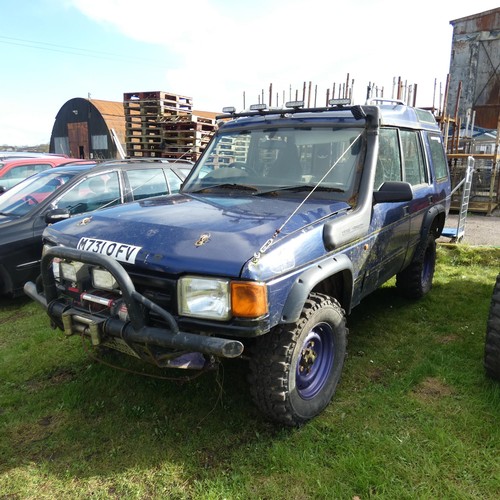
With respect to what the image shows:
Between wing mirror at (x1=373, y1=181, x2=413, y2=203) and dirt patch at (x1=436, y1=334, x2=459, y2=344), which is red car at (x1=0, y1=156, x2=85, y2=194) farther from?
dirt patch at (x1=436, y1=334, x2=459, y2=344)

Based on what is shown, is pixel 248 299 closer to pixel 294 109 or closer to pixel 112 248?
pixel 112 248

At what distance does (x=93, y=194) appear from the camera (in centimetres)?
530

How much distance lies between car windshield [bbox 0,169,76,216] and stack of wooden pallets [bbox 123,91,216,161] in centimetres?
560

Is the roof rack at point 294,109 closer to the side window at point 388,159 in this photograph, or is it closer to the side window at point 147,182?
the side window at point 388,159

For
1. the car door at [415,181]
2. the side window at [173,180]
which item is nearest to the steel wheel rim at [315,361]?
the car door at [415,181]

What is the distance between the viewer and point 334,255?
2.83 m

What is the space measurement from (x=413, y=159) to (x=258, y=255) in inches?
109

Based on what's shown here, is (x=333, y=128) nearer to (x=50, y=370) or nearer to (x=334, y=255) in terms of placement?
(x=334, y=255)

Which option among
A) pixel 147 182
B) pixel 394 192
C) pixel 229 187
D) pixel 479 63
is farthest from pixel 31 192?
pixel 479 63

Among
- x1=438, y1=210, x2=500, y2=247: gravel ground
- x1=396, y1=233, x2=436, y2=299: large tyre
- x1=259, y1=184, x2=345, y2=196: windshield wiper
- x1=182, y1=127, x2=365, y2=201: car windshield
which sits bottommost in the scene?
x1=438, y1=210, x2=500, y2=247: gravel ground

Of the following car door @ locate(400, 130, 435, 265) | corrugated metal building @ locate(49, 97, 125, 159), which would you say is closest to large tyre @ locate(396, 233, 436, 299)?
car door @ locate(400, 130, 435, 265)

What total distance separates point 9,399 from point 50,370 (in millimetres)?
461

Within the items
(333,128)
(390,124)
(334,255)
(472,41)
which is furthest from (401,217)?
(472,41)

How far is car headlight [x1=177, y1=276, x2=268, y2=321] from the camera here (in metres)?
2.22
